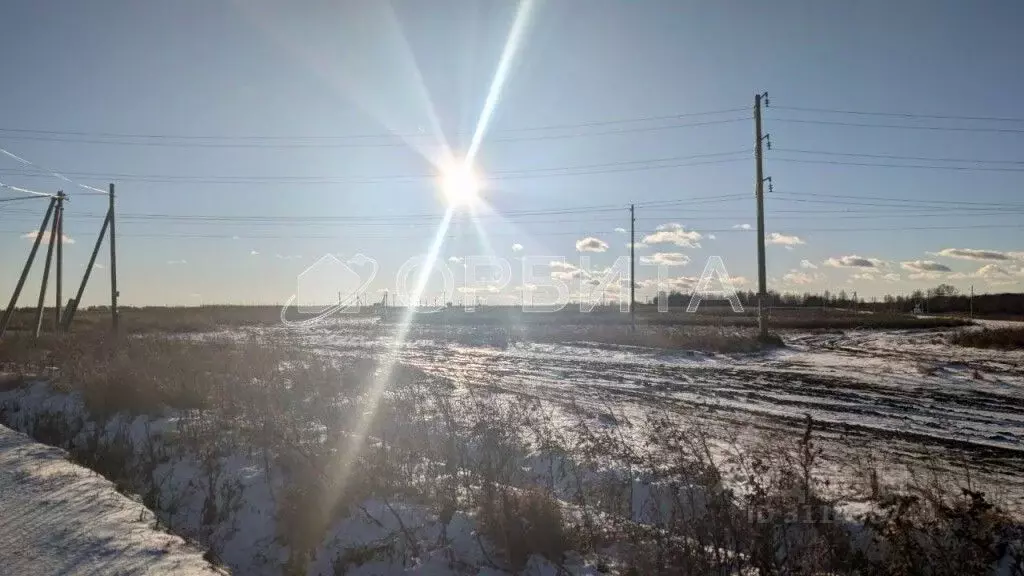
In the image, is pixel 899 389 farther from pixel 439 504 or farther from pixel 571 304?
pixel 571 304

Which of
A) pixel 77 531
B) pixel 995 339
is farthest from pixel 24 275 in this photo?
pixel 995 339

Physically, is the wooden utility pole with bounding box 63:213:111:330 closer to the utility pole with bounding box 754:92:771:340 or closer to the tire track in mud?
the tire track in mud

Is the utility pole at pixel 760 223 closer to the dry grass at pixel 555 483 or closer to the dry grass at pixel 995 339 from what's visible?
the dry grass at pixel 995 339

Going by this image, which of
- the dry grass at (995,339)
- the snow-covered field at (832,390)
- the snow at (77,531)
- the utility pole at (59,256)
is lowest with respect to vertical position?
the snow at (77,531)

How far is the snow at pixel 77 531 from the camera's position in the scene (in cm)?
434

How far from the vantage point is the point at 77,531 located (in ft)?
16.1

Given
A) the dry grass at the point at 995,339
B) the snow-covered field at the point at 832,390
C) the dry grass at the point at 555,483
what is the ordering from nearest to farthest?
1. the dry grass at the point at 555,483
2. the snow-covered field at the point at 832,390
3. the dry grass at the point at 995,339

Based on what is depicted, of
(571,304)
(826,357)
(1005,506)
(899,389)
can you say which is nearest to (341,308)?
(571,304)

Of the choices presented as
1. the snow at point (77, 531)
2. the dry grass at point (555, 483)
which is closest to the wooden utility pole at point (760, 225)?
the dry grass at point (555, 483)

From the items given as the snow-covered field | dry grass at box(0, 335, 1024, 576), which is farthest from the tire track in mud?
dry grass at box(0, 335, 1024, 576)

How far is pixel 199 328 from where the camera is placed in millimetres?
42719

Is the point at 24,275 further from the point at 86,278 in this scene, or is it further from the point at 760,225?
the point at 760,225

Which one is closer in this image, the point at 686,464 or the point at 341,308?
the point at 686,464

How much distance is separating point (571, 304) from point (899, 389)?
234 ft
